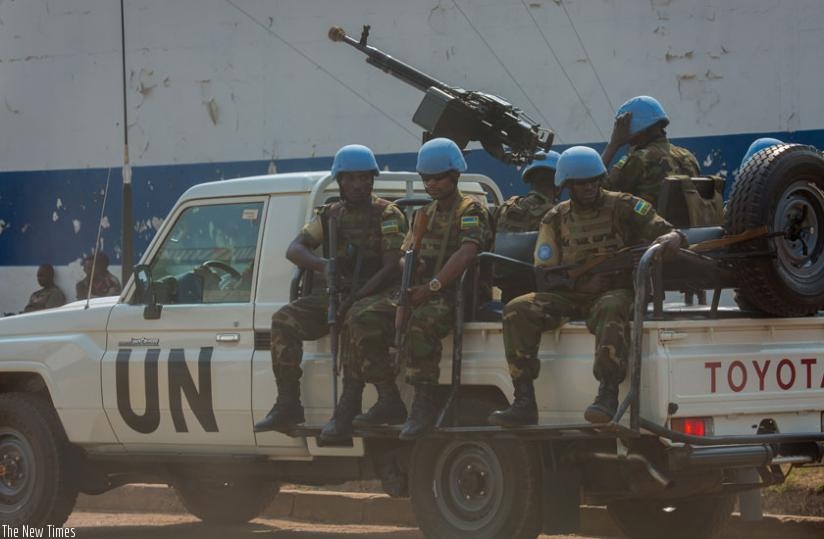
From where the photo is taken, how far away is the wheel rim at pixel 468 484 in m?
7.38

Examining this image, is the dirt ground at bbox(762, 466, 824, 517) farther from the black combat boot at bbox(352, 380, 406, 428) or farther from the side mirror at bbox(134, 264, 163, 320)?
the side mirror at bbox(134, 264, 163, 320)

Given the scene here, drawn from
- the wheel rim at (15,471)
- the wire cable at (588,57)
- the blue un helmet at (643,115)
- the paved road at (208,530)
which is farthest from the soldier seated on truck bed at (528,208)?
the wire cable at (588,57)

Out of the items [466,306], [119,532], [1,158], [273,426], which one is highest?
[1,158]

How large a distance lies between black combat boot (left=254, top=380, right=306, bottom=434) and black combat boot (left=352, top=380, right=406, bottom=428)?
1.25 feet

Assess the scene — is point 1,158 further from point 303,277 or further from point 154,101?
point 303,277

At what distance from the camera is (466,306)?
7.59 meters

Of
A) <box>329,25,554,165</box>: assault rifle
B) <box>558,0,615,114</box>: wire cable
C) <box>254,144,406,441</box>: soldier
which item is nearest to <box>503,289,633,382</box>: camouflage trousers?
<box>254,144,406,441</box>: soldier

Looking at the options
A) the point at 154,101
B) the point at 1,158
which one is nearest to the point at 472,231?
the point at 154,101

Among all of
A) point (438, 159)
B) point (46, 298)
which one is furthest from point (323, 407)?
point (46, 298)

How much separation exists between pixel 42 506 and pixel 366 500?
7.25 ft

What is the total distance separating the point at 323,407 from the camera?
798cm

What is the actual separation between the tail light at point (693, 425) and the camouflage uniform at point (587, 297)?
0.30 meters

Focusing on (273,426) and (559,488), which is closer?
(559,488)

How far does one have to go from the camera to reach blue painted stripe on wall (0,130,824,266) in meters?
14.2
